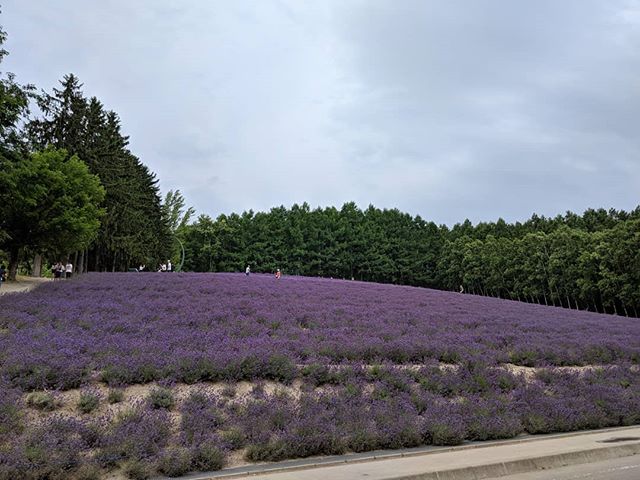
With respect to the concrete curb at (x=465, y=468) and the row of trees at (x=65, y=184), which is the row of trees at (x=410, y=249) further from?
the concrete curb at (x=465, y=468)

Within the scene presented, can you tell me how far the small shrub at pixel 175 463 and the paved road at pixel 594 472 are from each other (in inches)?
200

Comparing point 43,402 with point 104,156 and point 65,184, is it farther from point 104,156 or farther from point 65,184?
point 104,156

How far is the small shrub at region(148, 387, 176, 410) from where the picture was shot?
10.3 meters

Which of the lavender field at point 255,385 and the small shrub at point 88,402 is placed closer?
the lavender field at point 255,385

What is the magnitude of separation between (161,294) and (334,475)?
63.6ft

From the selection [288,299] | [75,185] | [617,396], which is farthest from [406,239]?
[617,396]

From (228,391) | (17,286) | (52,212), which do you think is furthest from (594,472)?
(52,212)

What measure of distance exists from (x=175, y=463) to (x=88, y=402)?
2.83m

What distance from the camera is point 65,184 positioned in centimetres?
4006

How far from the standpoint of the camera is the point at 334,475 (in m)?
8.38

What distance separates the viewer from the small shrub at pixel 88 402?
990cm

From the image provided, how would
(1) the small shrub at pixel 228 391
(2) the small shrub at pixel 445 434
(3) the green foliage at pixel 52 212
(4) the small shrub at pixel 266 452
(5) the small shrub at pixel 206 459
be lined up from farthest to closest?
(3) the green foliage at pixel 52 212, (1) the small shrub at pixel 228 391, (2) the small shrub at pixel 445 434, (4) the small shrub at pixel 266 452, (5) the small shrub at pixel 206 459

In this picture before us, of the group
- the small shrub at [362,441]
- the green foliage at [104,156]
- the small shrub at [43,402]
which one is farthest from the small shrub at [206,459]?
the green foliage at [104,156]

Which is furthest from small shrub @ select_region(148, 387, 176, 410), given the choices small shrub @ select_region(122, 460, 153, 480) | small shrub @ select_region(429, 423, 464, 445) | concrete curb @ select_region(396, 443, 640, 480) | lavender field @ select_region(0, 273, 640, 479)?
small shrub @ select_region(429, 423, 464, 445)
